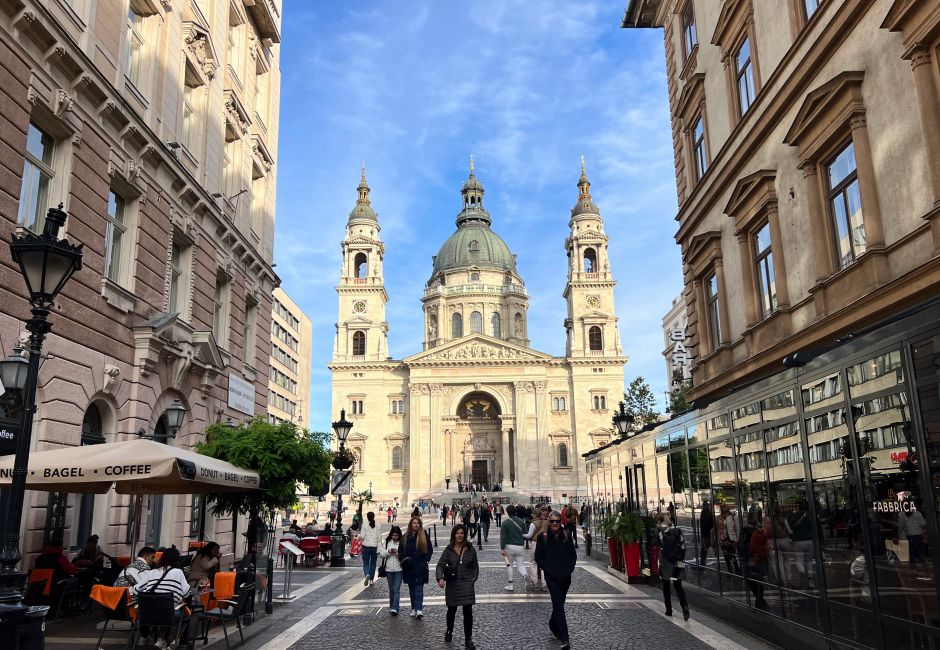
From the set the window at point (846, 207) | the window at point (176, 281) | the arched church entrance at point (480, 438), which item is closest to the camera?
the window at point (846, 207)

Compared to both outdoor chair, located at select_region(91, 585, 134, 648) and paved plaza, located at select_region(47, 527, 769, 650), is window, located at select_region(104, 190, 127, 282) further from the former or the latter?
outdoor chair, located at select_region(91, 585, 134, 648)

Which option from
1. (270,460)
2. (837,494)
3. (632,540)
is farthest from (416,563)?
(837,494)

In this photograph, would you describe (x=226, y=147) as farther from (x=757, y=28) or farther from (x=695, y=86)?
(x=757, y=28)

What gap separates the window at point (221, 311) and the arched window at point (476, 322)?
2643 inches

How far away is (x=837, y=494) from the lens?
7.79m

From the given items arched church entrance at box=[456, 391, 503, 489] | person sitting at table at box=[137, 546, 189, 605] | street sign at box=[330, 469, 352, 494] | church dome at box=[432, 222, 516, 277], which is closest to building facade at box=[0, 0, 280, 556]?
street sign at box=[330, 469, 352, 494]

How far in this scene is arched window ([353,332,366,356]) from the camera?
267ft

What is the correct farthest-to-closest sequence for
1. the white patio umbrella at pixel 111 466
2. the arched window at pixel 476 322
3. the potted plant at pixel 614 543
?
the arched window at pixel 476 322 → the potted plant at pixel 614 543 → the white patio umbrella at pixel 111 466

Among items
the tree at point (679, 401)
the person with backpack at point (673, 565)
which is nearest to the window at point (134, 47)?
the person with backpack at point (673, 565)

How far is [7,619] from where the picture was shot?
5.45 meters

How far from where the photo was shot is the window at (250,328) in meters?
23.2

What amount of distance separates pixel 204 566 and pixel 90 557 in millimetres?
3110

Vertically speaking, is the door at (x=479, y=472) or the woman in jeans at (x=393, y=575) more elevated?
the door at (x=479, y=472)

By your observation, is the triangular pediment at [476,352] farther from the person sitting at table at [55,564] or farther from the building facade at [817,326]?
the person sitting at table at [55,564]
